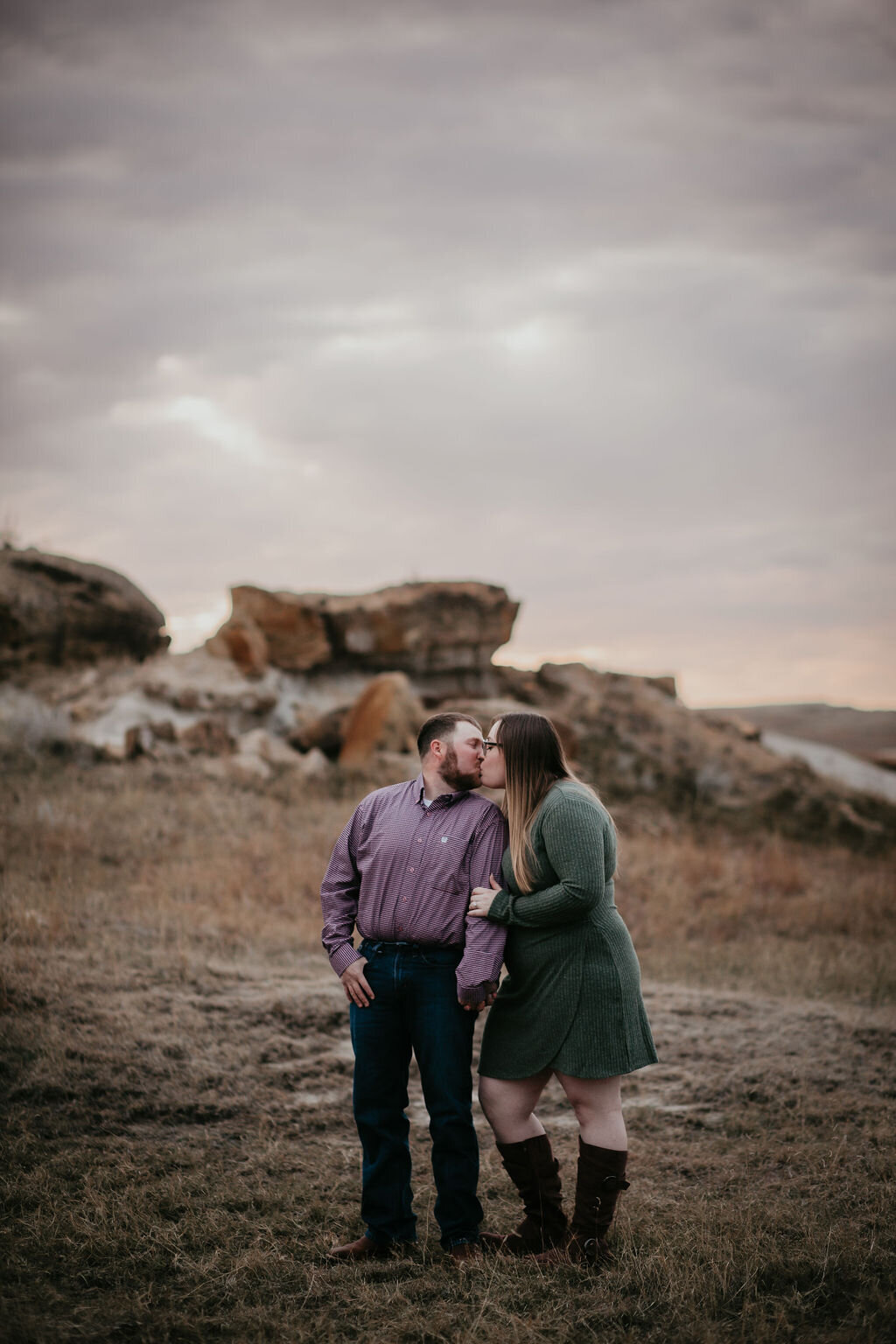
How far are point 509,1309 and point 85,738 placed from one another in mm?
13542

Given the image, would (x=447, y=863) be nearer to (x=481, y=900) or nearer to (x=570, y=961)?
(x=481, y=900)

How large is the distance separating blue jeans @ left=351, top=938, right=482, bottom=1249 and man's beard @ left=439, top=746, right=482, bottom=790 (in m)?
0.61

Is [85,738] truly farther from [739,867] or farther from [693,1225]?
[693,1225]

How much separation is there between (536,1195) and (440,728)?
1.76m

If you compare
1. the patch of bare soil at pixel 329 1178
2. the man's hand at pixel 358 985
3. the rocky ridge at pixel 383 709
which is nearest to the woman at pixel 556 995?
the patch of bare soil at pixel 329 1178

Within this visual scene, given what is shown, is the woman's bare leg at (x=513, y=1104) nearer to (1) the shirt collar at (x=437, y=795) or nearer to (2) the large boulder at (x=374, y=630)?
(1) the shirt collar at (x=437, y=795)

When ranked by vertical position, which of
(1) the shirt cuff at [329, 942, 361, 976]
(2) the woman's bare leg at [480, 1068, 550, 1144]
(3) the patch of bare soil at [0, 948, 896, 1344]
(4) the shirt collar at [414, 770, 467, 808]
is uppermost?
(4) the shirt collar at [414, 770, 467, 808]

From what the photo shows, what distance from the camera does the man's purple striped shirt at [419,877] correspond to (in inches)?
138

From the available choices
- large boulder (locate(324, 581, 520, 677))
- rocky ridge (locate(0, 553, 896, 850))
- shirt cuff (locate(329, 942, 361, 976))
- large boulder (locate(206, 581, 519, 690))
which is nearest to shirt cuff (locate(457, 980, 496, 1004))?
shirt cuff (locate(329, 942, 361, 976))

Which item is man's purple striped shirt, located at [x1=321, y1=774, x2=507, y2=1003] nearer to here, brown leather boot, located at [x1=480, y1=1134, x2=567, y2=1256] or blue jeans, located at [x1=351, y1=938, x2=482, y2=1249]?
blue jeans, located at [x1=351, y1=938, x2=482, y2=1249]

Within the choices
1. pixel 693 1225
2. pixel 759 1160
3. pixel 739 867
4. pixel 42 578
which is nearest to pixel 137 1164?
pixel 693 1225

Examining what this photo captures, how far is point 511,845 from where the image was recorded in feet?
11.7

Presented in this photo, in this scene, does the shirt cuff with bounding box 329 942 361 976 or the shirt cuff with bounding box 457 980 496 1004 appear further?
the shirt cuff with bounding box 329 942 361 976

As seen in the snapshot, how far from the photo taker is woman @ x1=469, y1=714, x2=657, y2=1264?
3408 millimetres
